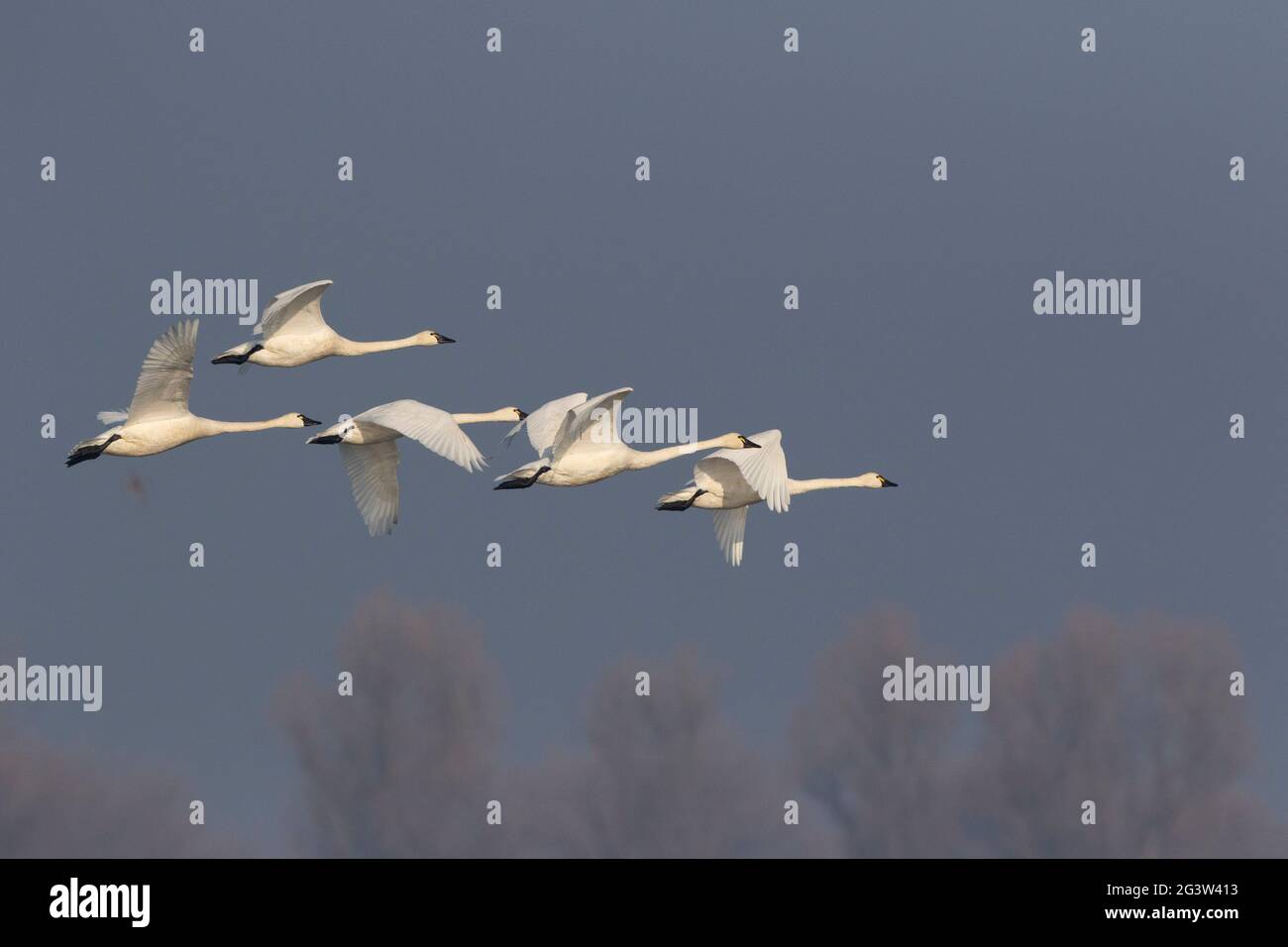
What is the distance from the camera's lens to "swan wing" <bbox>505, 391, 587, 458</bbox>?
5012cm

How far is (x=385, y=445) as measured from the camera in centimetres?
5103

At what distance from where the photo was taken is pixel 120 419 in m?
49.8

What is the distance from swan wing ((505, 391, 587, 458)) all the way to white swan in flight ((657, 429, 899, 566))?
2025mm

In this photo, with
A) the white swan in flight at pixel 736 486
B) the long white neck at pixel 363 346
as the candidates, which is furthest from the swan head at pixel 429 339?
the white swan in flight at pixel 736 486


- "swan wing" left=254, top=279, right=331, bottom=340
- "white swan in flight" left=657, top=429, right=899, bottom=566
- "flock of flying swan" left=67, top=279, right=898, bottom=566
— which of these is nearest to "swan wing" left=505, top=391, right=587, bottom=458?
"flock of flying swan" left=67, top=279, right=898, bottom=566

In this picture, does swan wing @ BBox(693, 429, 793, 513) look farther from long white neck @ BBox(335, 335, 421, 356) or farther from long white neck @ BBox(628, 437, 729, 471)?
long white neck @ BBox(335, 335, 421, 356)

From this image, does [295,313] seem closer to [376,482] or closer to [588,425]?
[376,482]

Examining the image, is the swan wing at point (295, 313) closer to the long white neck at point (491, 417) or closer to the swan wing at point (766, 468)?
the long white neck at point (491, 417)

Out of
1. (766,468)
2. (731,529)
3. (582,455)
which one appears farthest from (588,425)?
(731,529)

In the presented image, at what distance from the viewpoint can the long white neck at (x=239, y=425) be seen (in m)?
50.0

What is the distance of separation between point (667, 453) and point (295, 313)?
648 cm
